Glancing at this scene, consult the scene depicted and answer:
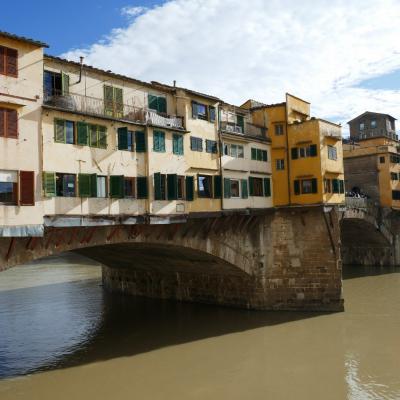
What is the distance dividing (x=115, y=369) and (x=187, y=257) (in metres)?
10.8

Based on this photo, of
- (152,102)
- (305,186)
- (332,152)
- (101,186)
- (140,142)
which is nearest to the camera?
(101,186)

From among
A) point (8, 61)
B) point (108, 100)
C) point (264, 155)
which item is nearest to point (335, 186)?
point (264, 155)

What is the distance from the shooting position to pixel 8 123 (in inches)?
711

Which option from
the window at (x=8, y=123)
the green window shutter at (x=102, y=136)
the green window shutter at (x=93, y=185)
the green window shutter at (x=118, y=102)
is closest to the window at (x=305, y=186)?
the green window shutter at (x=118, y=102)

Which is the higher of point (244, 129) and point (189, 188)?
point (244, 129)

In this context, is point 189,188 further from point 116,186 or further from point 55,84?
point 55,84

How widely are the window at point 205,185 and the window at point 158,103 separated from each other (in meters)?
4.56

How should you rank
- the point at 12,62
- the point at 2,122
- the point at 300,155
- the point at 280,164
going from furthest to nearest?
the point at 280,164
the point at 300,155
the point at 12,62
the point at 2,122

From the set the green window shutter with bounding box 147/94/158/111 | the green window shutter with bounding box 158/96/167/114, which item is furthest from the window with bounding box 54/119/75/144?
the green window shutter with bounding box 158/96/167/114

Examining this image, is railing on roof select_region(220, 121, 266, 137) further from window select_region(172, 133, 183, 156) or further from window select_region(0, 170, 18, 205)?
window select_region(0, 170, 18, 205)

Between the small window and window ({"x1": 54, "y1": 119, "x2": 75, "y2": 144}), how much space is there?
11922 mm

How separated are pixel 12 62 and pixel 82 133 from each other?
165 inches

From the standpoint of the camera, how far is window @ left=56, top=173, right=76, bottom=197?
65.4 feet

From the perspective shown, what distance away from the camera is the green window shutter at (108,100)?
75.0 feet
